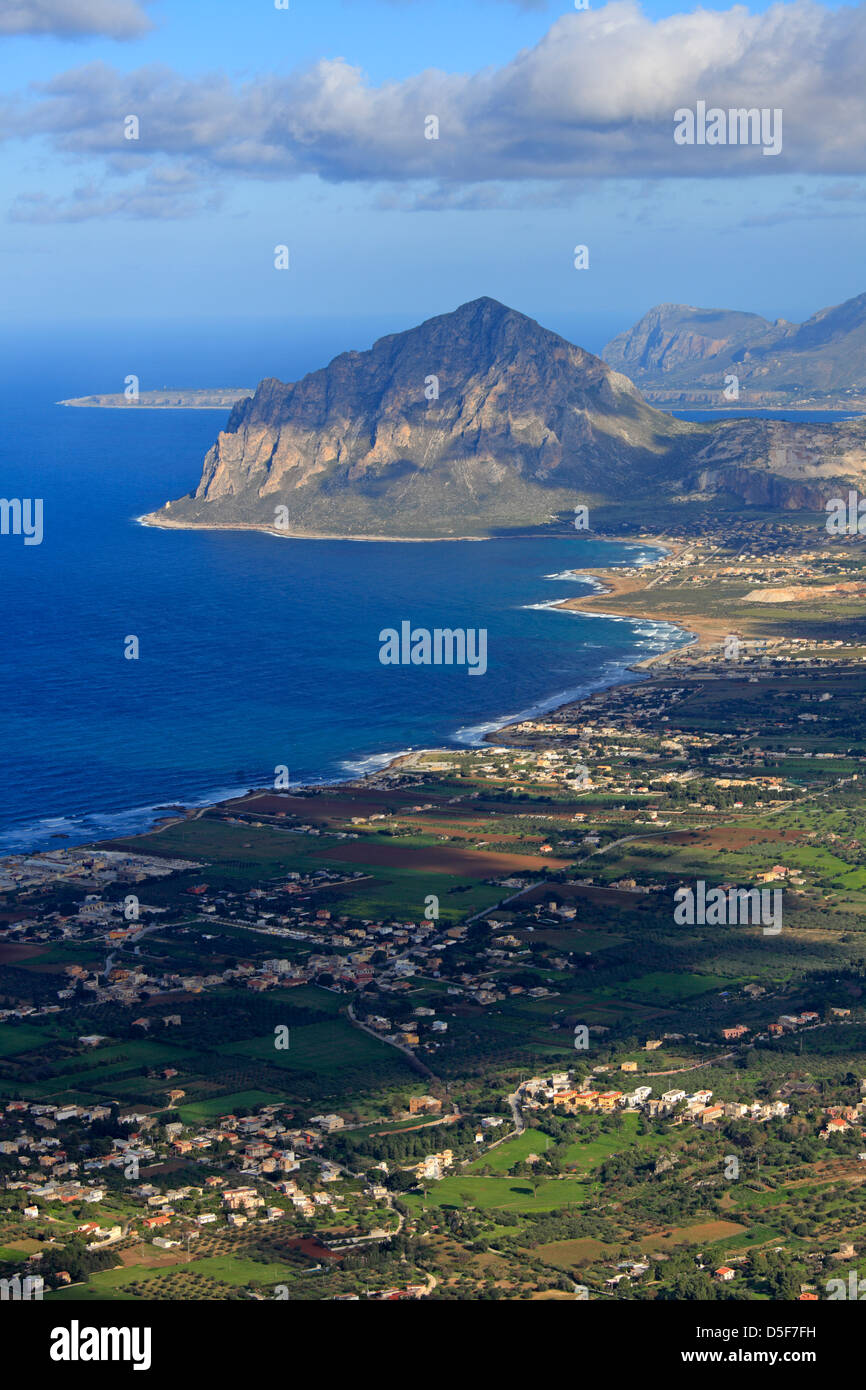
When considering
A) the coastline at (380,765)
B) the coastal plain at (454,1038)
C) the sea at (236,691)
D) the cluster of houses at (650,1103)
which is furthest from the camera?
the sea at (236,691)

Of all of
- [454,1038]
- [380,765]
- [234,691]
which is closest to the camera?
[454,1038]

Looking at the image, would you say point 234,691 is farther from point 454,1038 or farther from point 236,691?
point 454,1038

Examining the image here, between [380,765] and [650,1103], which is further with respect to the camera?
[380,765]

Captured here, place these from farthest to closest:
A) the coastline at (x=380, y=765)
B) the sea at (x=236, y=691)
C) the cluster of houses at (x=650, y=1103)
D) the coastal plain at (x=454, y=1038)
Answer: the sea at (x=236, y=691)
the coastline at (x=380, y=765)
the cluster of houses at (x=650, y=1103)
the coastal plain at (x=454, y=1038)

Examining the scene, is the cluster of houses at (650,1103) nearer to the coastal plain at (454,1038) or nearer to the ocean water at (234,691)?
the coastal plain at (454,1038)

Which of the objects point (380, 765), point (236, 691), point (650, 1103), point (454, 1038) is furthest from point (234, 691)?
point (650, 1103)

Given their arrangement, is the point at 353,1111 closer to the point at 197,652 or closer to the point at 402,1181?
the point at 402,1181

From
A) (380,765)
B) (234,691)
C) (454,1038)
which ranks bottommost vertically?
(454,1038)

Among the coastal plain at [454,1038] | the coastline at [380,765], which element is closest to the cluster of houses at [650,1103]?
the coastal plain at [454,1038]

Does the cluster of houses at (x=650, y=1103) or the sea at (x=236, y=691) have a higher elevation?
the sea at (x=236, y=691)

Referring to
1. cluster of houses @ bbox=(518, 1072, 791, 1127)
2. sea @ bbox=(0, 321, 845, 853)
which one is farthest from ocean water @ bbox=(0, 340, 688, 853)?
cluster of houses @ bbox=(518, 1072, 791, 1127)

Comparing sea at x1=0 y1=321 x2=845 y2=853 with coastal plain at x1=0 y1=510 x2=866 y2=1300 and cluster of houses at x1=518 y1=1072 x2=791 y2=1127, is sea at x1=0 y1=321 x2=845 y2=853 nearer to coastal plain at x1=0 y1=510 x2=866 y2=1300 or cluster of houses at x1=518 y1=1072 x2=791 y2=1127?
coastal plain at x1=0 y1=510 x2=866 y2=1300
